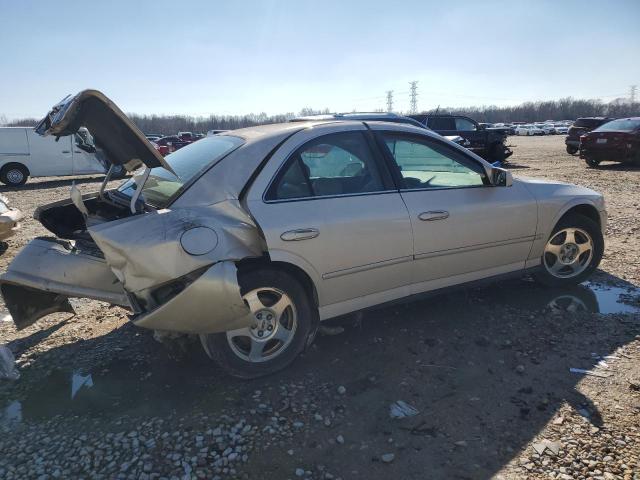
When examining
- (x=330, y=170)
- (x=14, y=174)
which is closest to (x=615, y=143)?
(x=330, y=170)

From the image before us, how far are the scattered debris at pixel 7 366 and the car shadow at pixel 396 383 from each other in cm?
8

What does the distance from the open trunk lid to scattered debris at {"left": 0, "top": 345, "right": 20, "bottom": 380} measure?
166 cm

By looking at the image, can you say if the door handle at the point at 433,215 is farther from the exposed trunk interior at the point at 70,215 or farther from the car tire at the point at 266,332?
the exposed trunk interior at the point at 70,215

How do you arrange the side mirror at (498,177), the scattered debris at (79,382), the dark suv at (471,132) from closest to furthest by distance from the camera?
the scattered debris at (79,382) < the side mirror at (498,177) < the dark suv at (471,132)

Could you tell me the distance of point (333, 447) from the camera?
2.58 meters

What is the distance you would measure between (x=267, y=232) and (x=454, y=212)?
165cm

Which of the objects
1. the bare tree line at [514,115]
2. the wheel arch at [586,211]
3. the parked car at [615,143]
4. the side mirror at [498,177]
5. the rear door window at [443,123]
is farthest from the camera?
the bare tree line at [514,115]

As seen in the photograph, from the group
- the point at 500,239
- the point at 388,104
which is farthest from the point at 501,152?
the point at 388,104

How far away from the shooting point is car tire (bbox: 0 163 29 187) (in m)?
15.7

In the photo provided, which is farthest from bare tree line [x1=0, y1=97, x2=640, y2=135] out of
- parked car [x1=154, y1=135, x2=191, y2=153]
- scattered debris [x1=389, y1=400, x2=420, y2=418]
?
scattered debris [x1=389, y1=400, x2=420, y2=418]

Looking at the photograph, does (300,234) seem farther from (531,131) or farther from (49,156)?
(531,131)

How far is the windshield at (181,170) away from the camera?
3271 mm

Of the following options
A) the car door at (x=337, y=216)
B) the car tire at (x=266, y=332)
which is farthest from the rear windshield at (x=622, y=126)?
the car tire at (x=266, y=332)

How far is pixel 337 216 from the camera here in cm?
328
